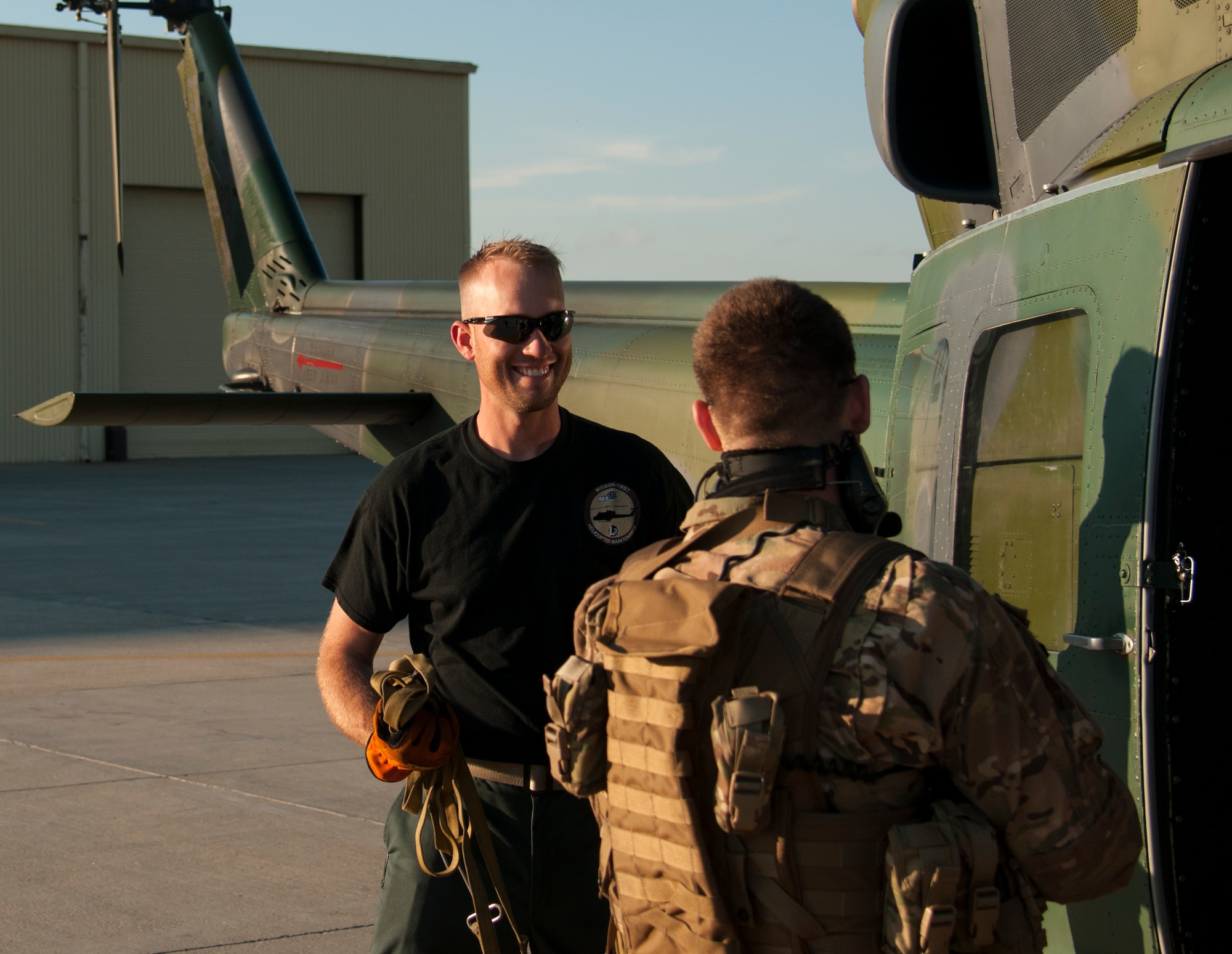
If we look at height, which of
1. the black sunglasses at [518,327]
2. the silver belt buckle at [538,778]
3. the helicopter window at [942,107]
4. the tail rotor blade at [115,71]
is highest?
the tail rotor blade at [115,71]

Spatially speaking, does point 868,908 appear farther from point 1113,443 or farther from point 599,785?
point 1113,443

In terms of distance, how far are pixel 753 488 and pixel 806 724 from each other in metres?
0.34

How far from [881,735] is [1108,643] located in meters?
0.89

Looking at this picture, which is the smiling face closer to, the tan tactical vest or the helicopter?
the helicopter

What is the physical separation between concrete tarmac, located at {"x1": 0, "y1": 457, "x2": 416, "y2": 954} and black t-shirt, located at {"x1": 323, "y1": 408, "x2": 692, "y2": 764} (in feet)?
5.64

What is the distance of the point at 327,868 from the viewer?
4.85 metres

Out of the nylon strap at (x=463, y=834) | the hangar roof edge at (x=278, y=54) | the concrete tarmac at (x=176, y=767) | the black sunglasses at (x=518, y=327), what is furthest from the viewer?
the hangar roof edge at (x=278, y=54)

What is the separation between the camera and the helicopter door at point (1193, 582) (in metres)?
2.53

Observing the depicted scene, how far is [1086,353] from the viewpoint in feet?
9.33

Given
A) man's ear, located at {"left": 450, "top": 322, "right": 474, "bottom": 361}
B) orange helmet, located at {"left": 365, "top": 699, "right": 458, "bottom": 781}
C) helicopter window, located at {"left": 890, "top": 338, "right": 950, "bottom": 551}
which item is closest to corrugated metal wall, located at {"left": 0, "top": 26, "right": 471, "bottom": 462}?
helicopter window, located at {"left": 890, "top": 338, "right": 950, "bottom": 551}

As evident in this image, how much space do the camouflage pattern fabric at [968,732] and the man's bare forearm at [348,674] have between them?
45.8 inches

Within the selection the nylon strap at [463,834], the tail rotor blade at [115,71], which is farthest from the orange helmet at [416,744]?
the tail rotor blade at [115,71]

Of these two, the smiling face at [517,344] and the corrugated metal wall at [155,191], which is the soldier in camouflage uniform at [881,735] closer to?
the smiling face at [517,344]

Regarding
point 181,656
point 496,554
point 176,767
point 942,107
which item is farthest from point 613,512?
point 181,656
